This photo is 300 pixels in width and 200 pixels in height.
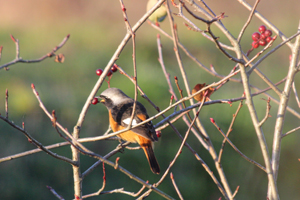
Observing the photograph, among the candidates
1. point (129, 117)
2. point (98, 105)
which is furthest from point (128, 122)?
point (98, 105)

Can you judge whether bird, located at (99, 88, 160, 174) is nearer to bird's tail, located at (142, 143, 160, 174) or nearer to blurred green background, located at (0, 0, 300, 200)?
bird's tail, located at (142, 143, 160, 174)

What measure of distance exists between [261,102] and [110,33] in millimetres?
3315

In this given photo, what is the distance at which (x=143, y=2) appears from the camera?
703 centimetres

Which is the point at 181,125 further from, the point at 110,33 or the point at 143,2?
the point at 143,2

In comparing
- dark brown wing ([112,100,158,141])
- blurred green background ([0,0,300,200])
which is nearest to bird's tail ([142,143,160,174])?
dark brown wing ([112,100,158,141])

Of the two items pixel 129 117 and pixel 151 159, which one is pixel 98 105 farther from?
pixel 151 159

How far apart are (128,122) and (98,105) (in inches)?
90.4

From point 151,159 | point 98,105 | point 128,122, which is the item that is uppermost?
point 98,105

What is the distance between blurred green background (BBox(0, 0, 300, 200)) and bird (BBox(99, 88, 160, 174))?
0.85 metres

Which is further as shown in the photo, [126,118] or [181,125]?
[181,125]

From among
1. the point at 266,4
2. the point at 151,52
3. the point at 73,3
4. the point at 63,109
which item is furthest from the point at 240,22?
the point at 63,109

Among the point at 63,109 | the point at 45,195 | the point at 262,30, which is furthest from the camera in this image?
the point at 63,109

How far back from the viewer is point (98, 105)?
15.0ft

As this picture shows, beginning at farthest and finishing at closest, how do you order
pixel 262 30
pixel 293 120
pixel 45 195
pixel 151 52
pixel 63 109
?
pixel 151 52 < pixel 293 120 < pixel 63 109 < pixel 45 195 < pixel 262 30
